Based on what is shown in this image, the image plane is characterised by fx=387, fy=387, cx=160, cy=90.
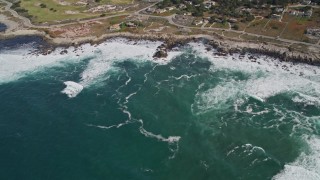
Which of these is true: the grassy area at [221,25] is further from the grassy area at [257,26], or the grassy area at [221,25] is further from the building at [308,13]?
the building at [308,13]

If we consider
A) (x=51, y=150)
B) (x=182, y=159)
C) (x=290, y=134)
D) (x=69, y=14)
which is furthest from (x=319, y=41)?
(x=69, y=14)

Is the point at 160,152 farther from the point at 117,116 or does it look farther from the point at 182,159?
the point at 117,116

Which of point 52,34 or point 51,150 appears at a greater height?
point 52,34

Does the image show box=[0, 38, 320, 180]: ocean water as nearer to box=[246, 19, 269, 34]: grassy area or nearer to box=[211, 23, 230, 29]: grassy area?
box=[211, 23, 230, 29]: grassy area

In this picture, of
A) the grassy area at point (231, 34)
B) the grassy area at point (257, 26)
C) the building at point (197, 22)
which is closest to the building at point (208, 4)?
the building at point (197, 22)

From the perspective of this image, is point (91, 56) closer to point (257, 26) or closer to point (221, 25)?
point (221, 25)
